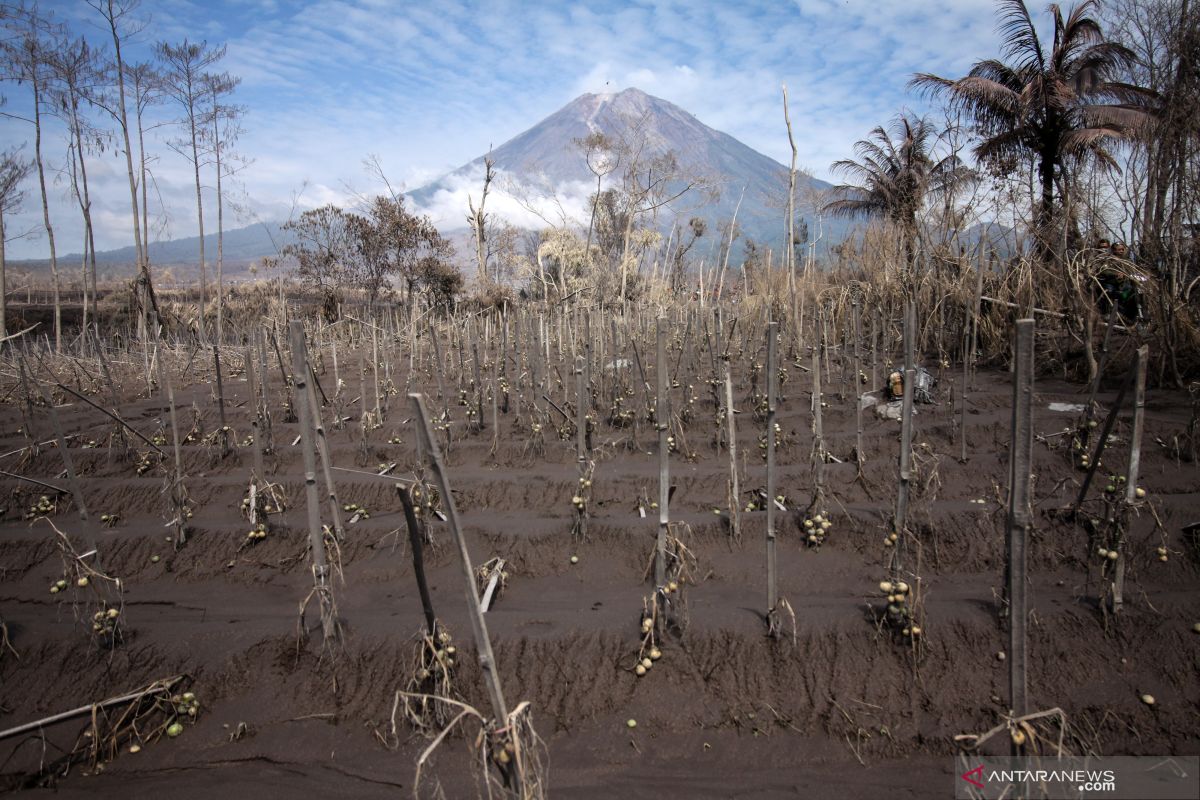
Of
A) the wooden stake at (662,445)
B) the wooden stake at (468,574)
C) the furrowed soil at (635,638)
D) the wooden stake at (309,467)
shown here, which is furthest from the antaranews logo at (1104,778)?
the wooden stake at (309,467)

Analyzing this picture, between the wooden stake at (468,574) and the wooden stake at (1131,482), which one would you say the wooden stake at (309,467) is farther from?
the wooden stake at (1131,482)

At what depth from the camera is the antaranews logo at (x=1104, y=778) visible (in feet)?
7.92

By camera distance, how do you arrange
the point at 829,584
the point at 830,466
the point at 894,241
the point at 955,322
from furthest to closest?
1. the point at 894,241
2. the point at 955,322
3. the point at 830,466
4. the point at 829,584

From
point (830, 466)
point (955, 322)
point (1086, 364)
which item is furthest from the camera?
point (955, 322)

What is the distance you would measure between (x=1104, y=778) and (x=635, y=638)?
1.99 metres

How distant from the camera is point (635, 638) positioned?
322 centimetres

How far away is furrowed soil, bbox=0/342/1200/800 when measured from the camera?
2758 millimetres

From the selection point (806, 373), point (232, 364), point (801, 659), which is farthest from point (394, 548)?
point (232, 364)

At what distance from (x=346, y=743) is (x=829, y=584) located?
2718mm

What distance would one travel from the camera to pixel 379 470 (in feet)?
18.0

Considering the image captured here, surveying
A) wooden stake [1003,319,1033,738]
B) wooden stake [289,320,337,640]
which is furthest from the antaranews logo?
wooden stake [289,320,337,640]

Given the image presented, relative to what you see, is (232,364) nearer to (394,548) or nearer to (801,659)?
(394,548)

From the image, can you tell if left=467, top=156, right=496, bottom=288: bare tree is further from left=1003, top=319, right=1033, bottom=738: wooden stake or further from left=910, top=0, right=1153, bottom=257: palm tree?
left=1003, top=319, right=1033, bottom=738: wooden stake

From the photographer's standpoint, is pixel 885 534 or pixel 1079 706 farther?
pixel 885 534
